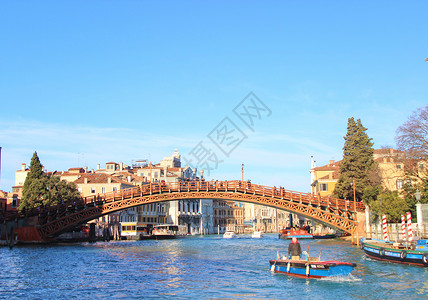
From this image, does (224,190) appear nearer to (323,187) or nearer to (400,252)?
(400,252)

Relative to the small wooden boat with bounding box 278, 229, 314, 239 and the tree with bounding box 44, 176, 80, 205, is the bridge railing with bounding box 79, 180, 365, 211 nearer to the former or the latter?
the tree with bounding box 44, 176, 80, 205

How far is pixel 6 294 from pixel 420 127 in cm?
3300

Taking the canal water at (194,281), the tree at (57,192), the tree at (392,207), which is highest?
the tree at (57,192)

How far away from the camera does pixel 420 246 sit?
25719mm

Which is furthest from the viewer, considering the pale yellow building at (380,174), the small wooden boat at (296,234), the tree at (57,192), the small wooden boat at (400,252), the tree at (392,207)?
the small wooden boat at (296,234)

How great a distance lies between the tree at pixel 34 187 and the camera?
5250cm

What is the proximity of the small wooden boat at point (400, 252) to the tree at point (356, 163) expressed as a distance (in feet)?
74.2

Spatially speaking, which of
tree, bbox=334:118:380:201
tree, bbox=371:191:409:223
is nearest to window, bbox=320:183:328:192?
tree, bbox=334:118:380:201

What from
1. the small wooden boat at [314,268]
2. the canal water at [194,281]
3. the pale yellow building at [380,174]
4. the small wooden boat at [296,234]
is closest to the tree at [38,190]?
the canal water at [194,281]

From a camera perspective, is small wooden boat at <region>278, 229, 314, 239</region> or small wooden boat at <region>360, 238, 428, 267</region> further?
small wooden boat at <region>278, 229, 314, 239</region>

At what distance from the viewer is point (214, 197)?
149 feet

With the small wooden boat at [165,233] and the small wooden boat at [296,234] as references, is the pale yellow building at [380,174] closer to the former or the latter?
the small wooden boat at [296,234]

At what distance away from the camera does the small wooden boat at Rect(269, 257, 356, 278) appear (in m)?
20.7

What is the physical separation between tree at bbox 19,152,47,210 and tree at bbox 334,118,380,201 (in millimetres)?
32746
